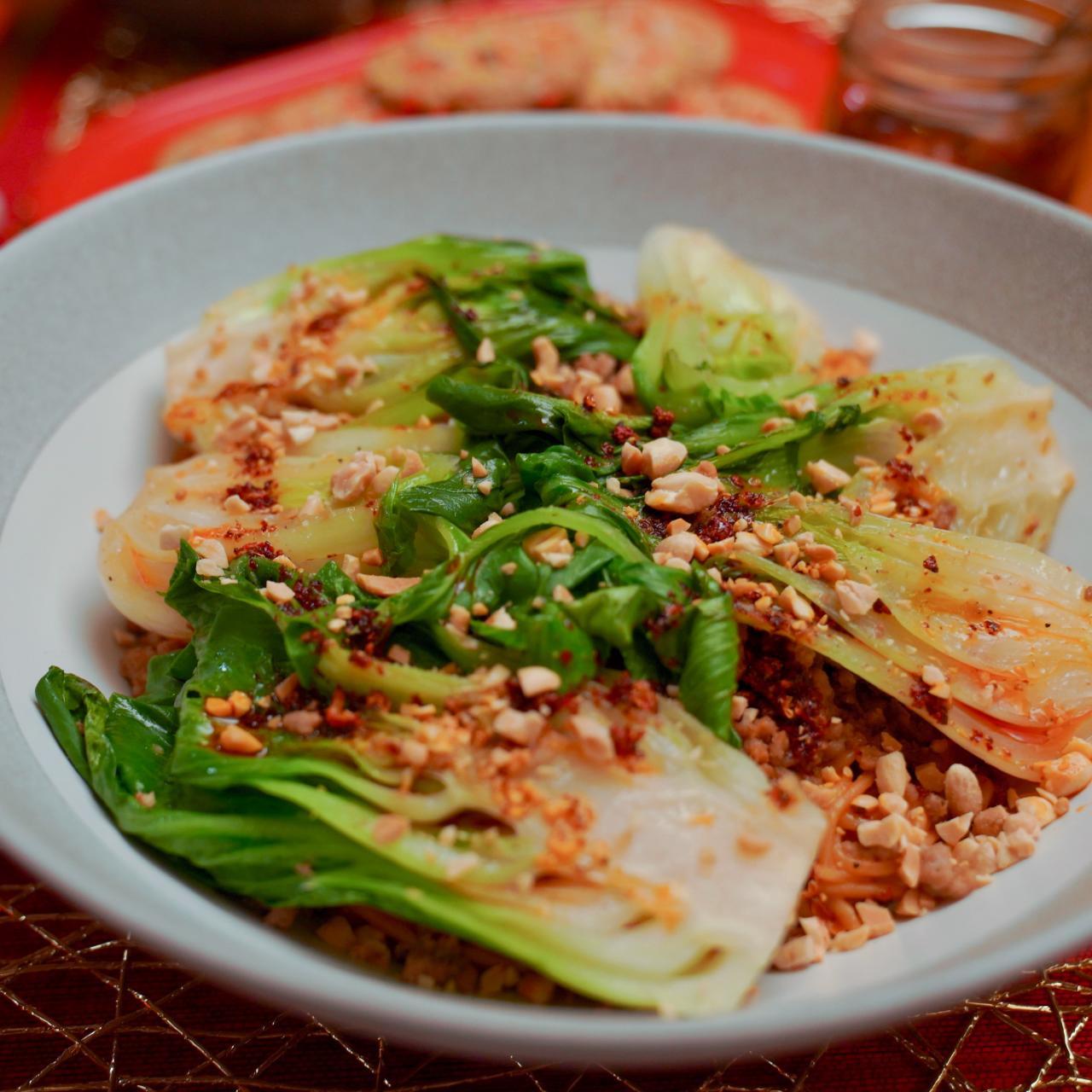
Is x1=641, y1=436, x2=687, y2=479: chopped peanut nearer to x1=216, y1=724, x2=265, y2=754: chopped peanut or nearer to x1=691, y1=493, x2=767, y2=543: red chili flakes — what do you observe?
x1=691, y1=493, x2=767, y2=543: red chili flakes

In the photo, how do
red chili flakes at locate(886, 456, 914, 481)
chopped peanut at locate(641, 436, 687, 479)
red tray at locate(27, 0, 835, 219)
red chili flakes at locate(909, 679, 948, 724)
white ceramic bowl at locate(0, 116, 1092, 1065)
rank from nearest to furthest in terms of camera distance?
white ceramic bowl at locate(0, 116, 1092, 1065) < red chili flakes at locate(909, 679, 948, 724) < chopped peanut at locate(641, 436, 687, 479) < red chili flakes at locate(886, 456, 914, 481) < red tray at locate(27, 0, 835, 219)

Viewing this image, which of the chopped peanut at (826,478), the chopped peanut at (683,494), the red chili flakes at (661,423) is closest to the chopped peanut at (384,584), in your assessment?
→ the chopped peanut at (683,494)

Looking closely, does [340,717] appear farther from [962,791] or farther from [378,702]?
[962,791]

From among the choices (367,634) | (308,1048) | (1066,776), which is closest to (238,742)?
(367,634)

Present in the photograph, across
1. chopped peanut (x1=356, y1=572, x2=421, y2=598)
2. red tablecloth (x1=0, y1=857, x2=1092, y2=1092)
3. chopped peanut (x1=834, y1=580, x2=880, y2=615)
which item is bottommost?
red tablecloth (x1=0, y1=857, x2=1092, y2=1092)

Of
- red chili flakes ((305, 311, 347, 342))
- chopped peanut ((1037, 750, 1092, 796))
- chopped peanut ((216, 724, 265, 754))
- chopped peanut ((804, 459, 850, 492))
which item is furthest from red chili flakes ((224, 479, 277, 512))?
chopped peanut ((1037, 750, 1092, 796))

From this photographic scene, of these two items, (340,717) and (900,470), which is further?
(900,470)
